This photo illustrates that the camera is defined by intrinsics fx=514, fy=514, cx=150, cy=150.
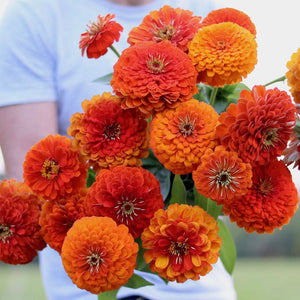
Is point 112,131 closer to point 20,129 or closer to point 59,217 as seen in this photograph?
point 59,217

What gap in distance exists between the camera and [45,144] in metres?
0.60

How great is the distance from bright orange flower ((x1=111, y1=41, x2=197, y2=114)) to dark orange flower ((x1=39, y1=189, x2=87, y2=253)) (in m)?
0.13

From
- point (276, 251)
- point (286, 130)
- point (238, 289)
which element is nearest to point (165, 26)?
point (286, 130)

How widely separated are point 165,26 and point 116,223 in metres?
0.24

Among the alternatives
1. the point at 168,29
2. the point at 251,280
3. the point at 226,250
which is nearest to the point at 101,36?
the point at 168,29

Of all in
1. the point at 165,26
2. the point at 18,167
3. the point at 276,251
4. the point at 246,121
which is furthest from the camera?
the point at 276,251

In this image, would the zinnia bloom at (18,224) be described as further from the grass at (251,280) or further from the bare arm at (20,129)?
the grass at (251,280)

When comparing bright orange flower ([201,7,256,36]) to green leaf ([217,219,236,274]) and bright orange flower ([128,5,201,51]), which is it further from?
green leaf ([217,219,236,274])

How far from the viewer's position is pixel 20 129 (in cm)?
92

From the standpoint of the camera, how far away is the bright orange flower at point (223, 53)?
0.56m

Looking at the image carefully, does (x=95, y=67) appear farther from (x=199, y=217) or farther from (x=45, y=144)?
(x=199, y=217)

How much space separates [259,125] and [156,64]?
0.13 meters

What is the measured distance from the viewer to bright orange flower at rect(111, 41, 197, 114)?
53cm

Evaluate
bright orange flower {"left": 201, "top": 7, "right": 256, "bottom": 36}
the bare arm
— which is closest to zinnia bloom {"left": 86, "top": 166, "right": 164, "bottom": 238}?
bright orange flower {"left": 201, "top": 7, "right": 256, "bottom": 36}
